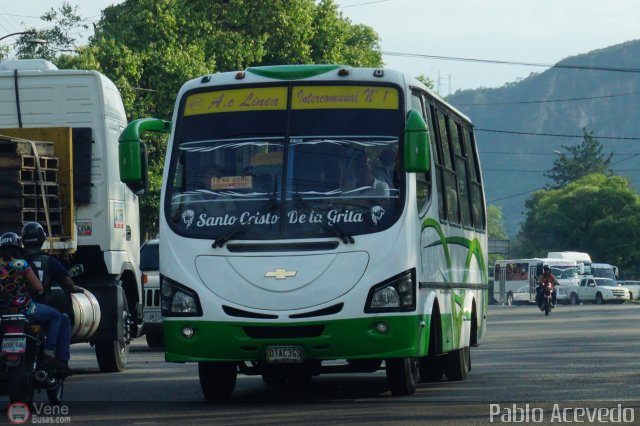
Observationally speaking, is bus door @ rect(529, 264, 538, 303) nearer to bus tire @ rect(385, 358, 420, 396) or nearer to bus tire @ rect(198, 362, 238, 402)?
bus tire @ rect(385, 358, 420, 396)

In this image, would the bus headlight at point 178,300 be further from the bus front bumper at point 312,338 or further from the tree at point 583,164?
the tree at point 583,164

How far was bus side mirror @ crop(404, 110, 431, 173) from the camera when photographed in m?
13.3

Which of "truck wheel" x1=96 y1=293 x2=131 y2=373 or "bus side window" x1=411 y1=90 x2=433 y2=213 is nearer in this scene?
"bus side window" x1=411 y1=90 x2=433 y2=213

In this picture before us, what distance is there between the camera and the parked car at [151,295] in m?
24.7

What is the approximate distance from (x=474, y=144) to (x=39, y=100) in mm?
5508

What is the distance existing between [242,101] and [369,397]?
3.07 m

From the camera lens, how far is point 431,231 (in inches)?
572

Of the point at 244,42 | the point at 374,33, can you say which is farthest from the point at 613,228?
the point at 244,42

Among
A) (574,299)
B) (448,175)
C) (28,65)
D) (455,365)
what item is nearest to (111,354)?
(28,65)

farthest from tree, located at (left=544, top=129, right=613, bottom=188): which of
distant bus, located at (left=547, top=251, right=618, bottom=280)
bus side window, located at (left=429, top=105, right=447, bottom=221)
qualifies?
bus side window, located at (left=429, top=105, right=447, bottom=221)

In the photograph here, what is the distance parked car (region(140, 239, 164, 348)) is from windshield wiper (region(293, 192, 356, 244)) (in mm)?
10767

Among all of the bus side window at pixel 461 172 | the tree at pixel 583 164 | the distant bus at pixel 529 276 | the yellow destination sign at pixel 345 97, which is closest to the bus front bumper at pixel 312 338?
the yellow destination sign at pixel 345 97

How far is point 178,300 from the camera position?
13.5 meters

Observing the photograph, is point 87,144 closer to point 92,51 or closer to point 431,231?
point 431,231
